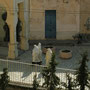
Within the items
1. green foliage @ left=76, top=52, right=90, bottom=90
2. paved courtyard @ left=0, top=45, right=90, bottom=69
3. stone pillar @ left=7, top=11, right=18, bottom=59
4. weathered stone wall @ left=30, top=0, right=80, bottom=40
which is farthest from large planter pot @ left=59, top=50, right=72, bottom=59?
green foliage @ left=76, top=52, right=90, bottom=90

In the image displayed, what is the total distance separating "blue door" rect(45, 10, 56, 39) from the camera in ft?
75.7

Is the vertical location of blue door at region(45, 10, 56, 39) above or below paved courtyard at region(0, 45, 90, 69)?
above

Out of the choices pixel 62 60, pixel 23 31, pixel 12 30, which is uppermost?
pixel 12 30

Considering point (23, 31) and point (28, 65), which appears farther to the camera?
point (23, 31)

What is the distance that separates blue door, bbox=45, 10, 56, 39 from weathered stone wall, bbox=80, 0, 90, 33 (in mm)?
1894

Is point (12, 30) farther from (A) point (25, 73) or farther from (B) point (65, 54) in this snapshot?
(A) point (25, 73)

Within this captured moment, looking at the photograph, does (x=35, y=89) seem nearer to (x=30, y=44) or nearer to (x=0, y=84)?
(x=0, y=84)

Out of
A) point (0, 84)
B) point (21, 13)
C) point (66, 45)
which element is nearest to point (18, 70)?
point (0, 84)

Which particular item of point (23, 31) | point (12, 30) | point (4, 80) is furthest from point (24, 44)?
point (4, 80)

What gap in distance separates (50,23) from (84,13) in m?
2.46

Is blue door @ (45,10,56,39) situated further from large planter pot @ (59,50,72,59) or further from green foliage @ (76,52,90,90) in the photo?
green foliage @ (76,52,90,90)

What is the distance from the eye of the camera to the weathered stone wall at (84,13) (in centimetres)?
2319

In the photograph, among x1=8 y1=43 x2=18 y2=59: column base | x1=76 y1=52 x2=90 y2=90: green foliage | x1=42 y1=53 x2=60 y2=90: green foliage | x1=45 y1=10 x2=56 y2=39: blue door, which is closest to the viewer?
x1=76 y1=52 x2=90 y2=90: green foliage

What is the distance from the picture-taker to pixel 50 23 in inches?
912
